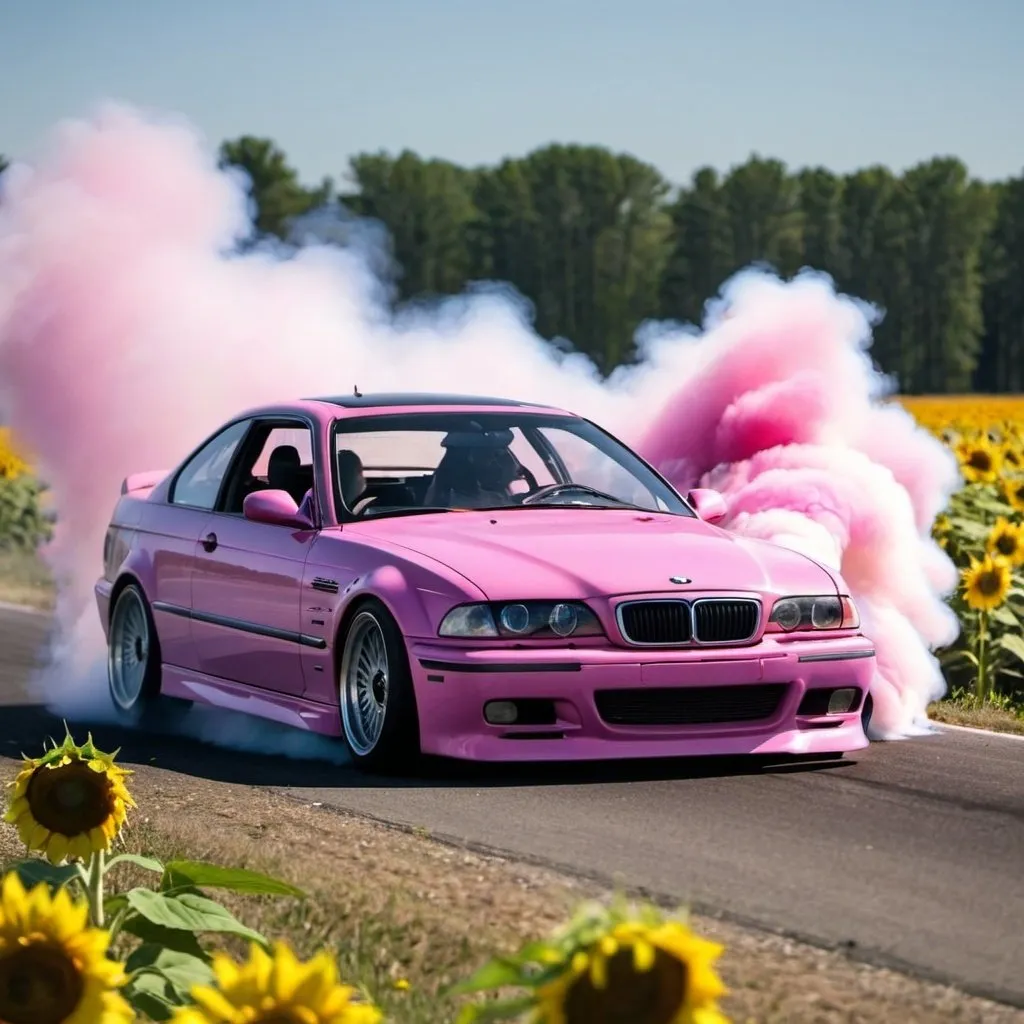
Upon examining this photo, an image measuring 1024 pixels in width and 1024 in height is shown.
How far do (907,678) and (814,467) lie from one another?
101 inches

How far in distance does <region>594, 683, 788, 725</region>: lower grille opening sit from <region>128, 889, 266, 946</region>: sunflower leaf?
10.9 ft

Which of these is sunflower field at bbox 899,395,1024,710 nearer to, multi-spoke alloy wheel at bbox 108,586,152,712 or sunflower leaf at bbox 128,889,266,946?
multi-spoke alloy wheel at bbox 108,586,152,712

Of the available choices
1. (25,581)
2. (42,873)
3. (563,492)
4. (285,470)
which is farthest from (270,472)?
(25,581)

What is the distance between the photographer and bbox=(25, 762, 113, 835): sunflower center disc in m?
4.98

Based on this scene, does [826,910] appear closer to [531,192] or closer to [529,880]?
[529,880]

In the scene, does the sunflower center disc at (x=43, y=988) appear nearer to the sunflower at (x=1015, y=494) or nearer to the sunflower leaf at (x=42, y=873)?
the sunflower leaf at (x=42, y=873)

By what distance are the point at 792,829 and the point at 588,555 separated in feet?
5.27

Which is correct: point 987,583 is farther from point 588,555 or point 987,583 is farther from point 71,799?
point 71,799

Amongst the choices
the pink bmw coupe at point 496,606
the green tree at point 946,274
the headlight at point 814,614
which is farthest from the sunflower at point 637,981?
the green tree at point 946,274

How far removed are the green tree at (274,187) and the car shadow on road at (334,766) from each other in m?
102

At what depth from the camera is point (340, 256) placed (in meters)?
19.3

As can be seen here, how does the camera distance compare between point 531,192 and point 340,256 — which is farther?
point 531,192

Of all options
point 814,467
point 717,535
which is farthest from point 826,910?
point 814,467

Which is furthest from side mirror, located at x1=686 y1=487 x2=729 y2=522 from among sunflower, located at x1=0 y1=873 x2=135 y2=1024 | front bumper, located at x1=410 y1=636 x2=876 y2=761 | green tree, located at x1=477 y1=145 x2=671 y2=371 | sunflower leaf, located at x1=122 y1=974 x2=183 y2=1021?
green tree, located at x1=477 y1=145 x2=671 y2=371
